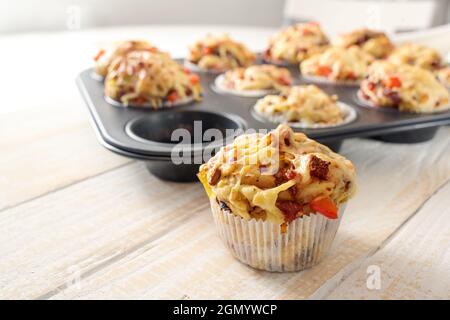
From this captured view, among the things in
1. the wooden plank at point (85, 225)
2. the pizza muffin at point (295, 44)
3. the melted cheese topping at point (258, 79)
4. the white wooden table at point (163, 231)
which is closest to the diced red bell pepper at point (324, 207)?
the white wooden table at point (163, 231)

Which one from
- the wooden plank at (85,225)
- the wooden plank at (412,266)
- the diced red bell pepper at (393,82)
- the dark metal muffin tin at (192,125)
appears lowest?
the wooden plank at (85,225)

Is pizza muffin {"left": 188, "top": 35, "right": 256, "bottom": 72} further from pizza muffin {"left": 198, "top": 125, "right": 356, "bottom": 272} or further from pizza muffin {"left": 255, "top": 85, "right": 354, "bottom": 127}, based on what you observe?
pizza muffin {"left": 198, "top": 125, "right": 356, "bottom": 272}

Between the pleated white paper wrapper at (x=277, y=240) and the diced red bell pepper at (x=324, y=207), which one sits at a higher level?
the diced red bell pepper at (x=324, y=207)

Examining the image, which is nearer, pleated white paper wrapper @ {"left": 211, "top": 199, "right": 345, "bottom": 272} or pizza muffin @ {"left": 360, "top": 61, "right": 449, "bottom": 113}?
pleated white paper wrapper @ {"left": 211, "top": 199, "right": 345, "bottom": 272}

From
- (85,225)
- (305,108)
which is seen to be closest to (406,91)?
(305,108)

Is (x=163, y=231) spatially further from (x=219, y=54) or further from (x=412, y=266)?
(x=219, y=54)

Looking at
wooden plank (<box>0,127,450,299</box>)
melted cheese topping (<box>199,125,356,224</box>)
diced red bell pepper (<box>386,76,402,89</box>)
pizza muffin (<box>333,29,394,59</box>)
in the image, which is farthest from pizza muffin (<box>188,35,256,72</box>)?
melted cheese topping (<box>199,125,356,224</box>)

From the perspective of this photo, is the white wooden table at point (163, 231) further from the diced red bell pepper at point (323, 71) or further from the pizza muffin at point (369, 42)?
the pizza muffin at point (369, 42)
